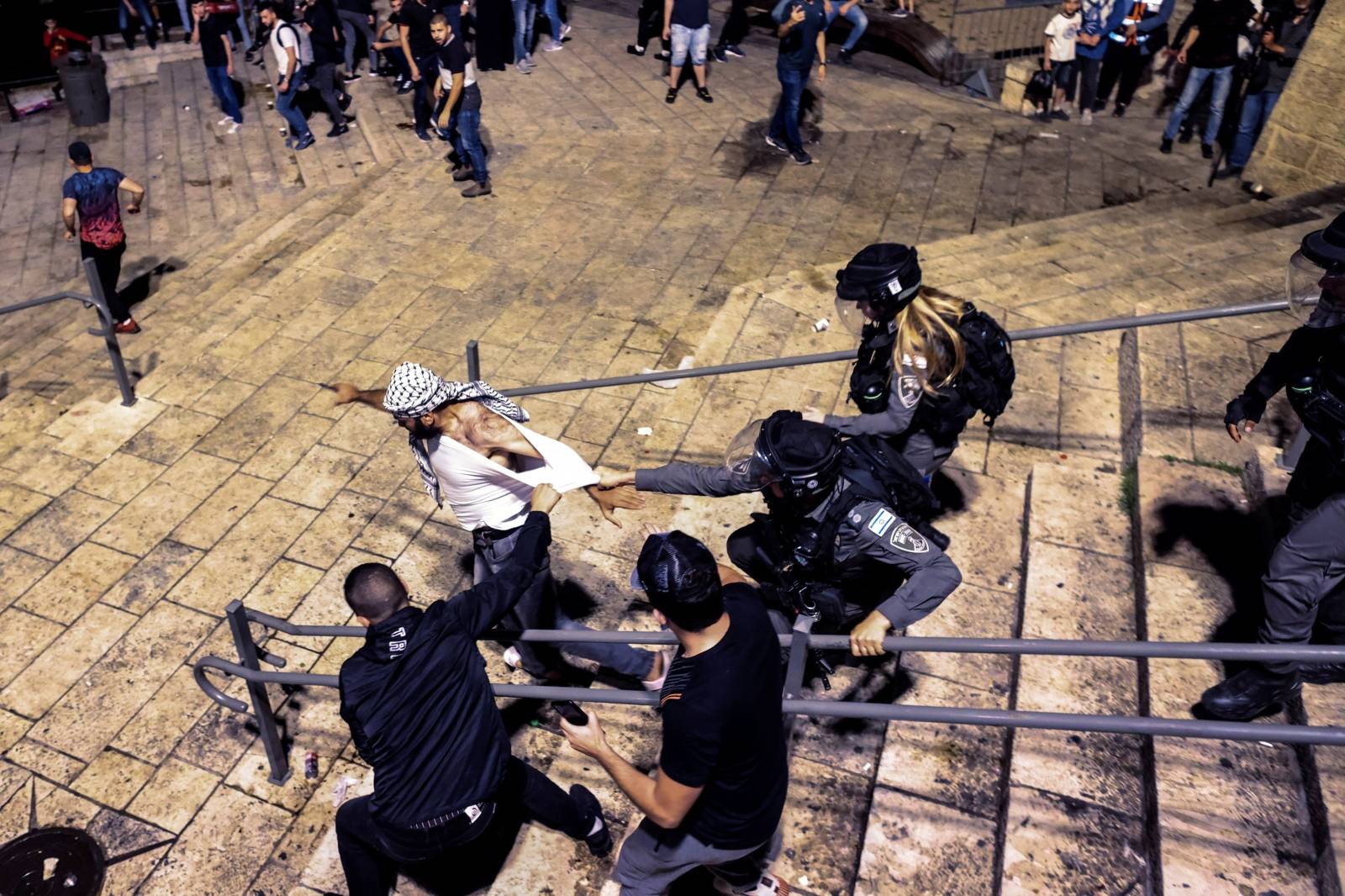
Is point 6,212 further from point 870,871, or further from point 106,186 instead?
point 870,871

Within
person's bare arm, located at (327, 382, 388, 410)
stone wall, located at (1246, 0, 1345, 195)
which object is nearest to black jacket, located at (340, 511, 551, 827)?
person's bare arm, located at (327, 382, 388, 410)

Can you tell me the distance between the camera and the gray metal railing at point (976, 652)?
281cm

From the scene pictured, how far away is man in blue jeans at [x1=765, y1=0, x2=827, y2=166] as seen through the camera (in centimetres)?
1110

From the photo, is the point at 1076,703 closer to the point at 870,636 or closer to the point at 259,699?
the point at 870,636

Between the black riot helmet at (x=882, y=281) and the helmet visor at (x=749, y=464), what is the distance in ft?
2.89

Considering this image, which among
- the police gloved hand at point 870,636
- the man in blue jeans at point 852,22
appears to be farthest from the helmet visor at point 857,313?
the man in blue jeans at point 852,22

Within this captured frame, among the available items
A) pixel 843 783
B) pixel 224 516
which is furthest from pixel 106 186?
pixel 843 783

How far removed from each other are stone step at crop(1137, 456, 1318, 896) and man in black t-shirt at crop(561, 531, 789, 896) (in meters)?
1.64

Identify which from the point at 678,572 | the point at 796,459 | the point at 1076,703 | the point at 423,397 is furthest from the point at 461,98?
the point at 678,572

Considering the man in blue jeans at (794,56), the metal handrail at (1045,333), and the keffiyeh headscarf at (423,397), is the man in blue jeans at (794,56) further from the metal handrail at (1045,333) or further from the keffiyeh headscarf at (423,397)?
the keffiyeh headscarf at (423,397)

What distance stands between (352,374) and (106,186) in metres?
3.34

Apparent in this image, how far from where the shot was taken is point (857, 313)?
15.6 ft

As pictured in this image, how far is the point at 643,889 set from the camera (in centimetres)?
350

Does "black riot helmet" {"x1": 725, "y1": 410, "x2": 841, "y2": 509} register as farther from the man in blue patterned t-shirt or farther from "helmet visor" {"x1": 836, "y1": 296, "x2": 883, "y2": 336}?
the man in blue patterned t-shirt
